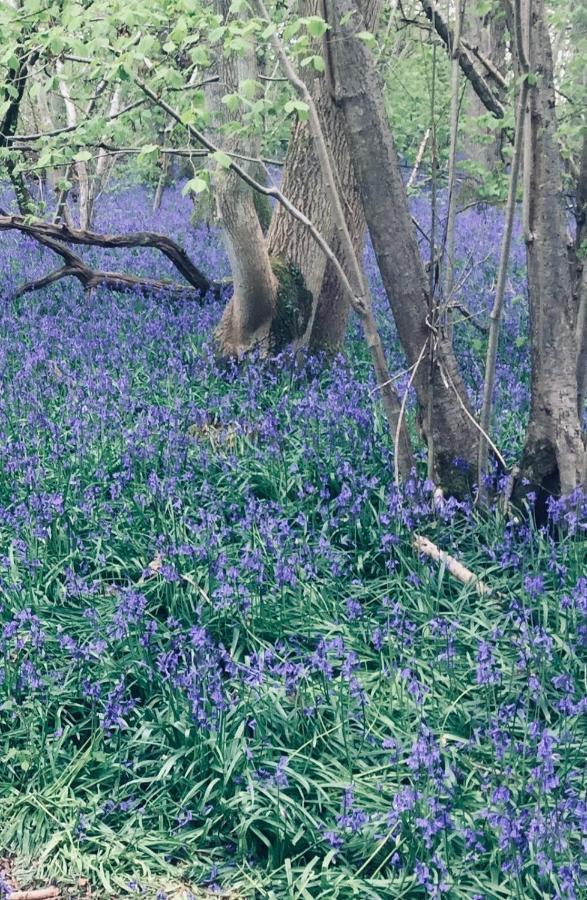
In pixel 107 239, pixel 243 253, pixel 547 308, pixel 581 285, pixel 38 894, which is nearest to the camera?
pixel 38 894

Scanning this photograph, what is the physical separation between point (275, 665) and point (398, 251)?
6.85 feet

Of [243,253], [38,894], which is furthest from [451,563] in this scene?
[243,253]

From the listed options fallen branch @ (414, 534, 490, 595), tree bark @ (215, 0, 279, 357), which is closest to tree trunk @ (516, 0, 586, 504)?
fallen branch @ (414, 534, 490, 595)

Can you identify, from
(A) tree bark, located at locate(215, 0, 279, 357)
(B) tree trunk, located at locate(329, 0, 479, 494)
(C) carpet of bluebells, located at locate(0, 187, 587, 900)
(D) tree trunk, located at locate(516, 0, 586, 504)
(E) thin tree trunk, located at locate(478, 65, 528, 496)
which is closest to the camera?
(C) carpet of bluebells, located at locate(0, 187, 587, 900)

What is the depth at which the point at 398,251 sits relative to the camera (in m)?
4.65

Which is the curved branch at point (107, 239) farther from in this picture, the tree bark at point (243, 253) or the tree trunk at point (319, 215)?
the tree bark at point (243, 253)

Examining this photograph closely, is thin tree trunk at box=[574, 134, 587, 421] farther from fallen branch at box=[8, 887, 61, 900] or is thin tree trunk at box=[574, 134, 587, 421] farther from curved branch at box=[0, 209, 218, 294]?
curved branch at box=[0, 209, 218, 294]

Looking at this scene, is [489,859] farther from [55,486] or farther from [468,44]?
[468,44]

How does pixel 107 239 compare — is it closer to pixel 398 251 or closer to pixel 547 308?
pixel 398 251

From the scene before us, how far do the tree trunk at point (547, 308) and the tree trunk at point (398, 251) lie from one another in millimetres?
389

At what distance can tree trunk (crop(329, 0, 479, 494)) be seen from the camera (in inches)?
177

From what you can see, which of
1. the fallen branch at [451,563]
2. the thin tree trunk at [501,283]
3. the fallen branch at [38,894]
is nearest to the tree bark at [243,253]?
the thin tree trunk at [501,283]

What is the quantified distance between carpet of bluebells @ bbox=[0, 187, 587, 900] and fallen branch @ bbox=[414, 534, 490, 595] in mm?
50

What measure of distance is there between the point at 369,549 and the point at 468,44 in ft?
9.51
